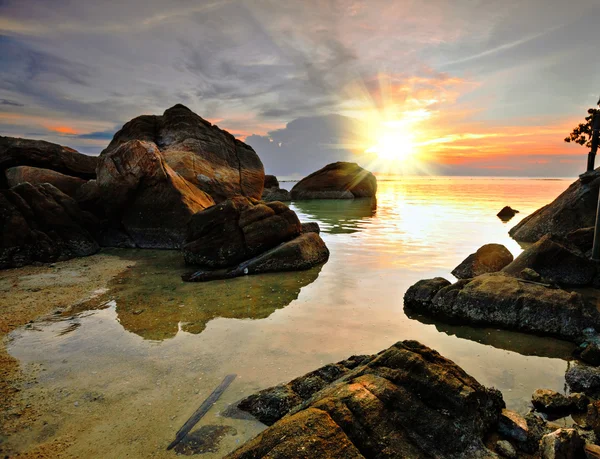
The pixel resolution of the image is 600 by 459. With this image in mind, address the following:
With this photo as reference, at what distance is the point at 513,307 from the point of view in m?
7.23

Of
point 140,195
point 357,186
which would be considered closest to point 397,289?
point 140,195

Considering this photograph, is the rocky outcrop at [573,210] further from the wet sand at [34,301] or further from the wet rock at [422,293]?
the wet sand at [34,301]

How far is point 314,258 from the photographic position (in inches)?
509

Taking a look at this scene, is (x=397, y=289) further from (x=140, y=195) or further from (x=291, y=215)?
(x=140, y=195)

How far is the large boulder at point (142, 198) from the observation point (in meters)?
16.0

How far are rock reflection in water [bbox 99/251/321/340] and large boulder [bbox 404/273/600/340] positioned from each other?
12.4 feet

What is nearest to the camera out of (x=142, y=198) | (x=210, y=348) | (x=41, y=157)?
(x=210, y=348)

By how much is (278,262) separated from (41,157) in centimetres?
1829

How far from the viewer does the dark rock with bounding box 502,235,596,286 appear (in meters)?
10.0

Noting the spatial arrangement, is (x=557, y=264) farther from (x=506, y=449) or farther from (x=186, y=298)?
(x=186, y=298)

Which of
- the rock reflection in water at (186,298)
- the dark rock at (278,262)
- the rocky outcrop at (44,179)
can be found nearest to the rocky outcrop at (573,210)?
the dark rock at (278,262)

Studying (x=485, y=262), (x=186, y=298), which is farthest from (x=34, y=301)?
(x=485, y=262)

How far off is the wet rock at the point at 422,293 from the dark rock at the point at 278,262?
4470 millimetres

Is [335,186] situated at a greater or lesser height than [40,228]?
greater
